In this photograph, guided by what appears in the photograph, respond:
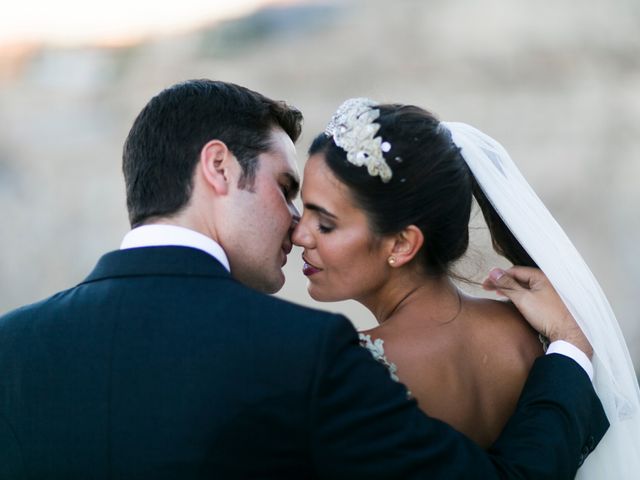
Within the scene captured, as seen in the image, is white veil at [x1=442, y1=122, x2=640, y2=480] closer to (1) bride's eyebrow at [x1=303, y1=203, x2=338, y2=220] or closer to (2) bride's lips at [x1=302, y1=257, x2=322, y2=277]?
(1) bride's eyebrow at [x1=303, y1=203, x2=338, y2=220]

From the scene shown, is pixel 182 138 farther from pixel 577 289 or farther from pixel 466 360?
pixel 577 289

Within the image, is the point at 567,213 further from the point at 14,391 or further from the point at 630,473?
the point at 14,391

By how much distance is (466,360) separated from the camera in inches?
108

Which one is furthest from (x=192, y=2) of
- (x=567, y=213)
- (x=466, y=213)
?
(x=466, y=213)

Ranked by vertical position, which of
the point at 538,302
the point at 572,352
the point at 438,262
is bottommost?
the point at 572,352

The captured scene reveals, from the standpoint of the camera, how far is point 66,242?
27.2 ft

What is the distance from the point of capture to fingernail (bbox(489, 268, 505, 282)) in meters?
2.95

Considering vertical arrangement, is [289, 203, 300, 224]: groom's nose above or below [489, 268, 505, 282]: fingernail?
above

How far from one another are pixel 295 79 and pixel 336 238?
19.2 feet

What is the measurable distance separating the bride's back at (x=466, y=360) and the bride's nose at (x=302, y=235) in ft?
1.02

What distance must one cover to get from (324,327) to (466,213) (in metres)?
0.83

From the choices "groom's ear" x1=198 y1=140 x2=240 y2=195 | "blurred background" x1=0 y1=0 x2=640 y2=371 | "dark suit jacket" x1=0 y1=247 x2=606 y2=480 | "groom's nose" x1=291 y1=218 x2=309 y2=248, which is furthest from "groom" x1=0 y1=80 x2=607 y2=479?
"blurred background" x1=0 y1=0 x2=640 y2=371

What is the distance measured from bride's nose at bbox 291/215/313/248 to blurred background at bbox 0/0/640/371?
5.30 metres

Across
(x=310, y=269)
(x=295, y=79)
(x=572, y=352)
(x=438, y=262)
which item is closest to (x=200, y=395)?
(x=310, y=269)
